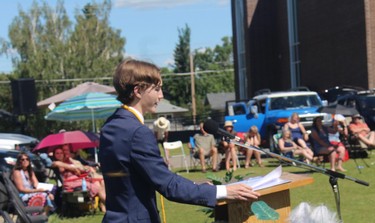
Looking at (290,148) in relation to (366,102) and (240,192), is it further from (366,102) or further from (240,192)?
(240,192)

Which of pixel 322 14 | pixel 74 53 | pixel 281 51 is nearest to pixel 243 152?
pixel 322 14

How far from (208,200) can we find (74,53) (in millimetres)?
53545

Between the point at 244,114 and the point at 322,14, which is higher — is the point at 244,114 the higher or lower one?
the lower one

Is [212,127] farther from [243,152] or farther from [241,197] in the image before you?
[243,152]

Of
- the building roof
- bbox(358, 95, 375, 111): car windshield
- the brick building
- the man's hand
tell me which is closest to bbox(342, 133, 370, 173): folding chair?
bbox(358, 95, 375, 111): car windshield

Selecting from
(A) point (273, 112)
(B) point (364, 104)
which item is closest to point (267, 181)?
(A) point (273, 112)

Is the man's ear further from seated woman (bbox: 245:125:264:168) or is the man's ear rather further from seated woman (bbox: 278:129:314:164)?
seated woman (bbox: 245:125:264:168)

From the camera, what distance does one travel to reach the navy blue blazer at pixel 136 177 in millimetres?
3371

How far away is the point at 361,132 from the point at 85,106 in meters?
7.51

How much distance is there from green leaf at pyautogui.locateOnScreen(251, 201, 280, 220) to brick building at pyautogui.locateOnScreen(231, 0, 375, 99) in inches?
1220

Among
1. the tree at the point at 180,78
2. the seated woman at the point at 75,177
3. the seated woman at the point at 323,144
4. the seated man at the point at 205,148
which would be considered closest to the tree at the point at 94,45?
the tree at the point at 180,78

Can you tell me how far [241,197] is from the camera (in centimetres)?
359

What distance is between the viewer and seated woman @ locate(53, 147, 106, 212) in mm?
12102

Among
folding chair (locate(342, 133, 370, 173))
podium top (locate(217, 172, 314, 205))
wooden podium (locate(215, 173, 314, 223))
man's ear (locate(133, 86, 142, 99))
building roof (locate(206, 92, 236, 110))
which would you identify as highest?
man's ear (locate(133, 86, 142, 99))
